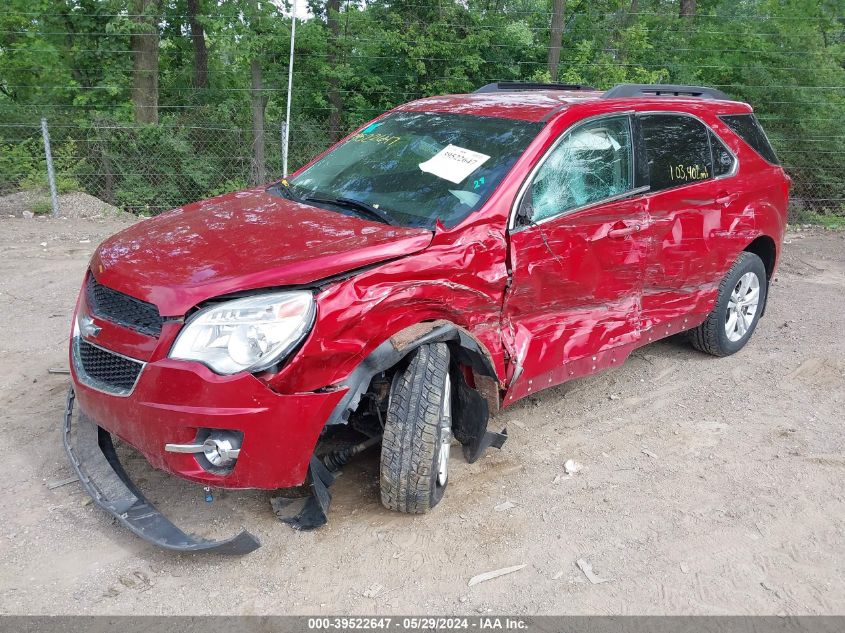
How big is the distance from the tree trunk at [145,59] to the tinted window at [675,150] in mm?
10782

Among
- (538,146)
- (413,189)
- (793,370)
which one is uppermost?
(538,146)

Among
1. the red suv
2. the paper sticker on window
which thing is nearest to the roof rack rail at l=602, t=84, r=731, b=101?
the red suv

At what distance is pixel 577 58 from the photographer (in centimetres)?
1338

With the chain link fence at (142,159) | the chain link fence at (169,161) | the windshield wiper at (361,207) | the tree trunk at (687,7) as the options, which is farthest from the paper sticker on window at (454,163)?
the tree trunk at (687,7)

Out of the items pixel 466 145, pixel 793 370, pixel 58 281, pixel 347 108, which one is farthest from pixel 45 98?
pixel 793 370

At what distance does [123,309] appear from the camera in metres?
3.25

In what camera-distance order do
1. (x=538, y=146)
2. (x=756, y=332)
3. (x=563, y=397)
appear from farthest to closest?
(x=756, y=332) < (x=563, y=397) < (x=538, y=146)

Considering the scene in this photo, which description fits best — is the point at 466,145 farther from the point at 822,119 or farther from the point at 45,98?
the point at 45,98

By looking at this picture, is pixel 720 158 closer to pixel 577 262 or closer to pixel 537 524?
pixel 577 262

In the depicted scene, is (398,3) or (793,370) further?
(398,3)

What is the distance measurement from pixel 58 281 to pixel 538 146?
5325mm

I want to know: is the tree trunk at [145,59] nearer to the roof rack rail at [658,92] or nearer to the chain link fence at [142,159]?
the chain link fence at [142,159]

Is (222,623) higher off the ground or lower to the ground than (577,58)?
lower

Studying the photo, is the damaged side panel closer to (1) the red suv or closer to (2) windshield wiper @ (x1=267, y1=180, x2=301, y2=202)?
(1) the red suv
